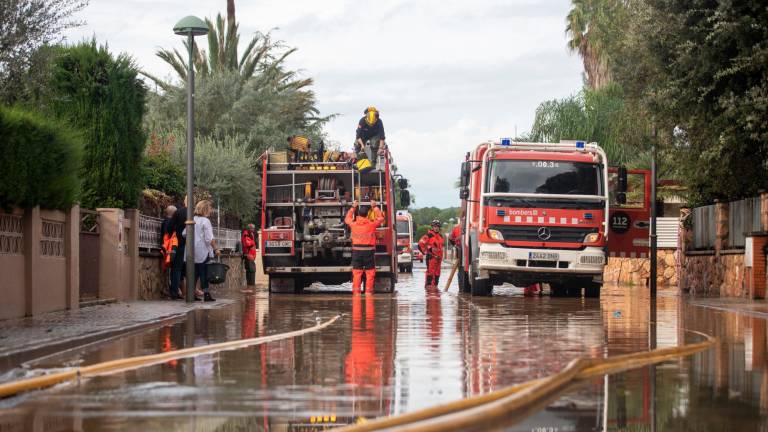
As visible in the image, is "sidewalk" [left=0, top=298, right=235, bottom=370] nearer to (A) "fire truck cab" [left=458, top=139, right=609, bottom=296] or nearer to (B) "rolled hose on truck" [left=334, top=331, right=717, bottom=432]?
(B) "rolled hose on truck" [left=334, top=331, right=717, bottom=432]

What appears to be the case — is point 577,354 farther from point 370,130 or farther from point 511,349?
point 370,130

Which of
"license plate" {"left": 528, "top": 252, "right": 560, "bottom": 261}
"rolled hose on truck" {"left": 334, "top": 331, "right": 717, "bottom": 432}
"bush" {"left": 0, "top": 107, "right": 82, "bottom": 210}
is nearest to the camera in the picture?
"rolled hose on truck" {"left": 334, "top": 331, "right": 717, "bottom": 432}

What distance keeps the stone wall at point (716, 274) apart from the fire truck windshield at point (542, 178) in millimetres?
4375

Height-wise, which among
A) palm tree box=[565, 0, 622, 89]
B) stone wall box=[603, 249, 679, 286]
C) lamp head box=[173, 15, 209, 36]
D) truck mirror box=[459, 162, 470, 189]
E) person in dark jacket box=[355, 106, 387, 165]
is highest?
palm tree box=[565, 0, 622, 89]

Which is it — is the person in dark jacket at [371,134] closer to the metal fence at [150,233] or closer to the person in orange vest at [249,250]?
the metal fence at [150,233]

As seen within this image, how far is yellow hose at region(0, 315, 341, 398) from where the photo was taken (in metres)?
9.50

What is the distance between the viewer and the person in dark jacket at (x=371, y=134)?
31047 millimetres

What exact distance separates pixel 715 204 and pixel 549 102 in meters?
34.7

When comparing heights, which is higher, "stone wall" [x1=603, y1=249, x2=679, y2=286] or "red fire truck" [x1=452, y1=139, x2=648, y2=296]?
"red fire truck" [x1=452, y1=139, x2=648, y2=296]

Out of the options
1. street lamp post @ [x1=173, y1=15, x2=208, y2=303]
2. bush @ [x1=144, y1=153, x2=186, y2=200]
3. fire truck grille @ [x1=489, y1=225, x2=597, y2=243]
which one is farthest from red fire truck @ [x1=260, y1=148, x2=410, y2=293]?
street lamp post @ [x1=173, y1=15, x2=208, y2=303]

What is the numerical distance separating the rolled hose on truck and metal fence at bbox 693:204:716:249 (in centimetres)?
Answer: 2298

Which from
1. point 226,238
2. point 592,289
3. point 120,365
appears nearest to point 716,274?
point 592,289

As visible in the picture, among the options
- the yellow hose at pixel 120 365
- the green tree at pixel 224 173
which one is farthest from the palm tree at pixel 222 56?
the yellow hose at pixel 120 365

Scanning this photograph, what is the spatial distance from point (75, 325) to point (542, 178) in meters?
13.1
